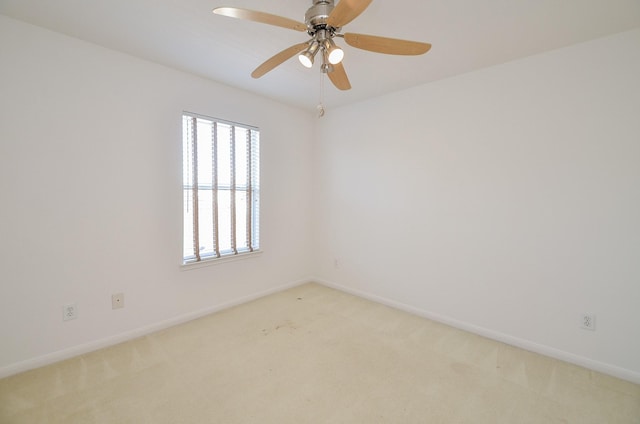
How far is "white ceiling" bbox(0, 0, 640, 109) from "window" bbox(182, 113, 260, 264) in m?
0.66

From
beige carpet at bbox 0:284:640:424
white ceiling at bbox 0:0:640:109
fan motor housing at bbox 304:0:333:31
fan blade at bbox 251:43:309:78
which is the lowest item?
beige carpet at bbox 0:284:640:424

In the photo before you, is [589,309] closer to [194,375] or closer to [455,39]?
[455,39]

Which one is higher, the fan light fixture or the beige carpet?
the fan light fixture

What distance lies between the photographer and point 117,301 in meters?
2.44

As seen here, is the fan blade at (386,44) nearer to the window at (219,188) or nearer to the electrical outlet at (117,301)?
the window at (219,188)

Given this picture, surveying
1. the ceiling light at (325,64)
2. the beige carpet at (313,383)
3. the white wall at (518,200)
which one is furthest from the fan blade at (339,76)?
the beige carpet at (313,383)

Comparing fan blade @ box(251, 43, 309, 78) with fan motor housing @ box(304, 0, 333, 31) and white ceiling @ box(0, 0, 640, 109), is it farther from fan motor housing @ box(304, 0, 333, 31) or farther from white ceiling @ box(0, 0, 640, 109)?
white ceiling @ box(0, 0, 640, 109)

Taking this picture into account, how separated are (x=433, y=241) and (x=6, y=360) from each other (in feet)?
11.7

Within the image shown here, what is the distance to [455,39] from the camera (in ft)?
6.93

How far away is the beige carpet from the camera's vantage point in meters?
1.68

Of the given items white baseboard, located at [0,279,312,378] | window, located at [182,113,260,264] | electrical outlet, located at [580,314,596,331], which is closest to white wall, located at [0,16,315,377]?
white baseboard, located at [0,279,312,378]

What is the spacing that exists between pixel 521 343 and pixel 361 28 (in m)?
2.83

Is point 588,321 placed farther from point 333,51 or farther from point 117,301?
point 117,301

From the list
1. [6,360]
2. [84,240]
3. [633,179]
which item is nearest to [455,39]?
[633,179]
